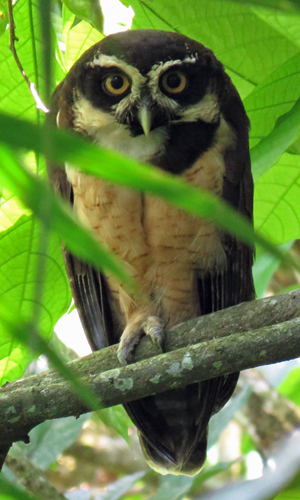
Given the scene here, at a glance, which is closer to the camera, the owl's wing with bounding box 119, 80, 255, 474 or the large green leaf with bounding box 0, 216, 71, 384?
the large green leaf with bounding box 0, 216, 71, 384

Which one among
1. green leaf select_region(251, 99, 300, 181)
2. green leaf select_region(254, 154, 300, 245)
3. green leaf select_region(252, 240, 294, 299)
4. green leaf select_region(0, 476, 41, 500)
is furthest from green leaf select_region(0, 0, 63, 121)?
green leaf select_region(0, 476, 41, 500)

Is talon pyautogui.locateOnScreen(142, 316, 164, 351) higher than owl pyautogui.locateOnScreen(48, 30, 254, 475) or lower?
lower

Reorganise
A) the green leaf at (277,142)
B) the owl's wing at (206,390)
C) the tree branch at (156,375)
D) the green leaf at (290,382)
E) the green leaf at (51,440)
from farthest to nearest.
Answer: the green leaf at (290,382), the green leaf at (51,440), the owl's wing at (206,390), the green leaf at (277,142), the tree branch at (156,375)

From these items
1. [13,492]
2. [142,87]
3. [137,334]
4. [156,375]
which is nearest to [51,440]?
[137,334]

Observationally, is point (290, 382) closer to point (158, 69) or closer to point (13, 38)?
point (158, 69)

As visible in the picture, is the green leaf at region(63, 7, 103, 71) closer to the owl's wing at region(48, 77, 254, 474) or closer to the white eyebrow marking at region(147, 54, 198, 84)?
the white eyebrow marking at region(147, 54, 198, 84)

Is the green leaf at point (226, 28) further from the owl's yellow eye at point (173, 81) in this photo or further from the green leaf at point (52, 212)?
the green leaf at point (52, 212)

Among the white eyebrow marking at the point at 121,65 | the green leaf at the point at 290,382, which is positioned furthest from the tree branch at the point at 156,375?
the green leaf at the point at 290,382
